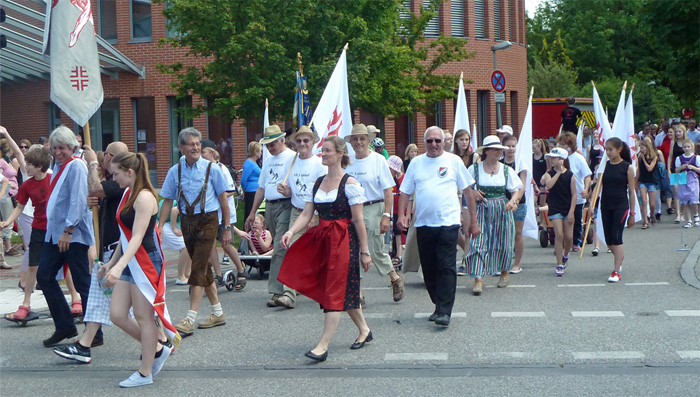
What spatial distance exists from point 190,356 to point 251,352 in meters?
0.50

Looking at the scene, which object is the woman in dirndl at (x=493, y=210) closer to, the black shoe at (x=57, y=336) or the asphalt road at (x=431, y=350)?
the asphalt road at (x=431, y=350)

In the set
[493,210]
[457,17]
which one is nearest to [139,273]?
[493,210]

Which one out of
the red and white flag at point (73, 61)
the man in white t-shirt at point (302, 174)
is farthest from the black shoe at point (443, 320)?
the red and white flag at point (73, 61)

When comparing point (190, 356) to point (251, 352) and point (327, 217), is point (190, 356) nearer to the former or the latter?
point (251, 352)

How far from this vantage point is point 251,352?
7.58 metres

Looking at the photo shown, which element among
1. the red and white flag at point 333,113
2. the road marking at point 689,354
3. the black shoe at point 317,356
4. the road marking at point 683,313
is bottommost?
the road marking at point 689,354

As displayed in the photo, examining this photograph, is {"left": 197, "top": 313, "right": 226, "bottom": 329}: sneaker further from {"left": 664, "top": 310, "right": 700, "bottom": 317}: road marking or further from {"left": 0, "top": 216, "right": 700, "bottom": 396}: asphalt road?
{"left": 664, "top": 310, "right": 700, "bottom": 317}: road marking

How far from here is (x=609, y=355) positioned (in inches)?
280

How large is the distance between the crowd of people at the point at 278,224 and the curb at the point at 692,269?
87 cm

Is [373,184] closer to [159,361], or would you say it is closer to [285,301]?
[285,301]

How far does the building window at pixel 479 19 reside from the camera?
36.1m

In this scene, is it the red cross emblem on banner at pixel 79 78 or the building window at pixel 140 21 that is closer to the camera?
the red cross emblem on banner at pixel 79 78

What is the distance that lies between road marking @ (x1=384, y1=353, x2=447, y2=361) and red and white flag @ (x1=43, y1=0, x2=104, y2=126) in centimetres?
386

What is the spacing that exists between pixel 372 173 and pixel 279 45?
11.1 meters
